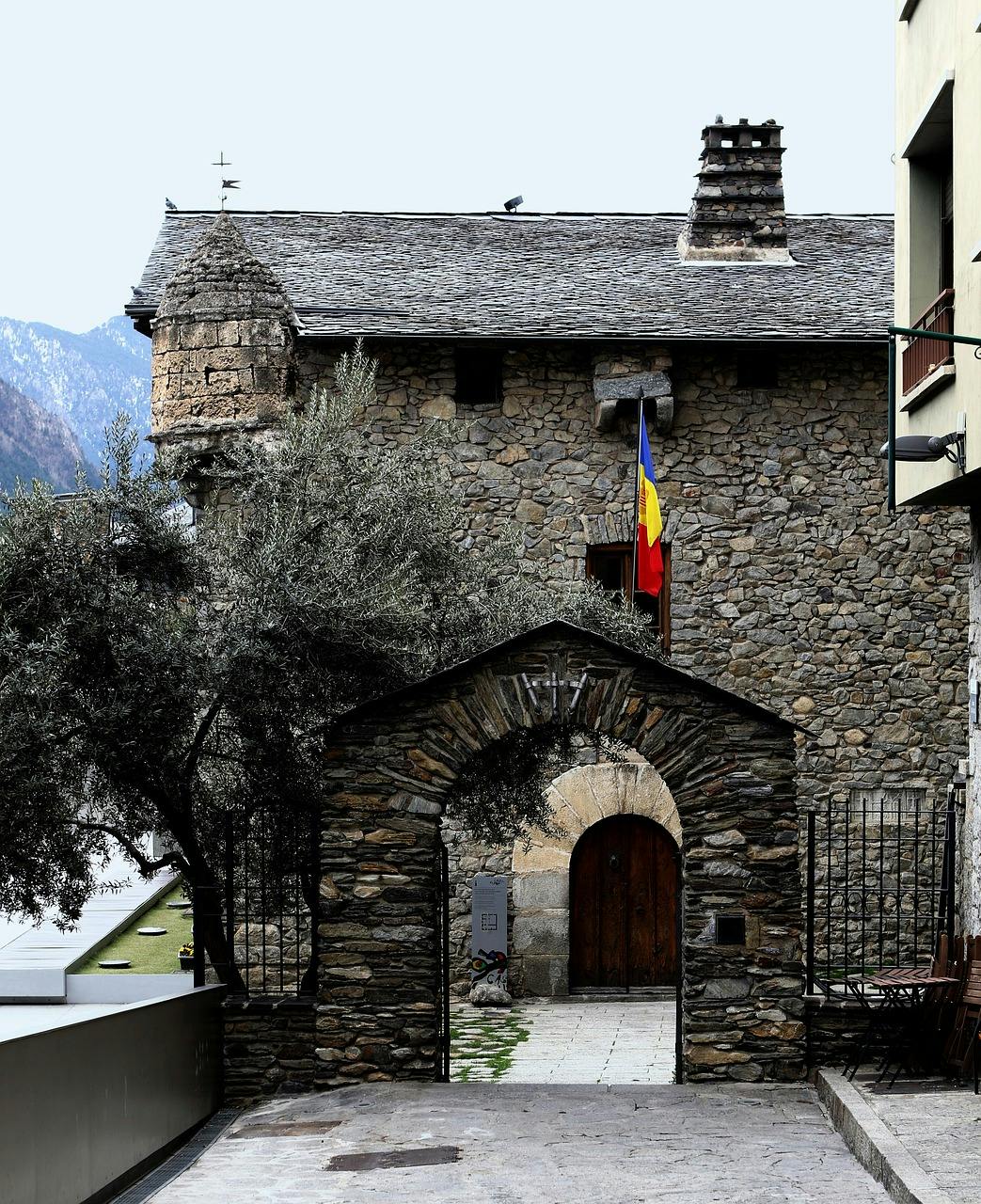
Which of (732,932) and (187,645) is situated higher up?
(187,645)

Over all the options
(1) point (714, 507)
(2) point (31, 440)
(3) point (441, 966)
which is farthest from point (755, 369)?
(2) point (31, 440)

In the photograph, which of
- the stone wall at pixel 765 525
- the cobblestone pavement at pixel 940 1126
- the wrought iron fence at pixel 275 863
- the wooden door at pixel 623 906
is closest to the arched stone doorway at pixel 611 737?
the wrought iron fence at pixel 275 863

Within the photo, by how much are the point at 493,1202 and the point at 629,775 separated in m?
9.21

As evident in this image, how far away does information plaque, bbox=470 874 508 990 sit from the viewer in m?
15.7

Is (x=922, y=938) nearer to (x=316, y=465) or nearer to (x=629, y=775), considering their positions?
(x=629, y=775)

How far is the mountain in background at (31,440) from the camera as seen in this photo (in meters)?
86.6

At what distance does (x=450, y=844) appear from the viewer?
15867 mm

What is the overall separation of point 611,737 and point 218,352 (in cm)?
585

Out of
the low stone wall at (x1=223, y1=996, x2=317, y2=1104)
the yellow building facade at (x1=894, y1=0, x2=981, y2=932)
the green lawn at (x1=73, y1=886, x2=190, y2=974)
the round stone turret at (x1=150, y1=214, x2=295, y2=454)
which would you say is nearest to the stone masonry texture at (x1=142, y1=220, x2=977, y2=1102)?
the round stone turret at (x1=150, y1=214, x2=295, y2=454)

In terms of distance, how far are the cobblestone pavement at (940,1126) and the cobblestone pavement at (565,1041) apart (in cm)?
268

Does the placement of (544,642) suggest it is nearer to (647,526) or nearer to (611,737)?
(611,737)

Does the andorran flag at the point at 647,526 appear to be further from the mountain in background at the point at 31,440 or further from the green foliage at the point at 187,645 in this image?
the mountain in background at the point at 31,440

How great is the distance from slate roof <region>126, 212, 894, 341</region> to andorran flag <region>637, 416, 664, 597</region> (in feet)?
4.65

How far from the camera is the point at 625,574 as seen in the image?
16031 mm
